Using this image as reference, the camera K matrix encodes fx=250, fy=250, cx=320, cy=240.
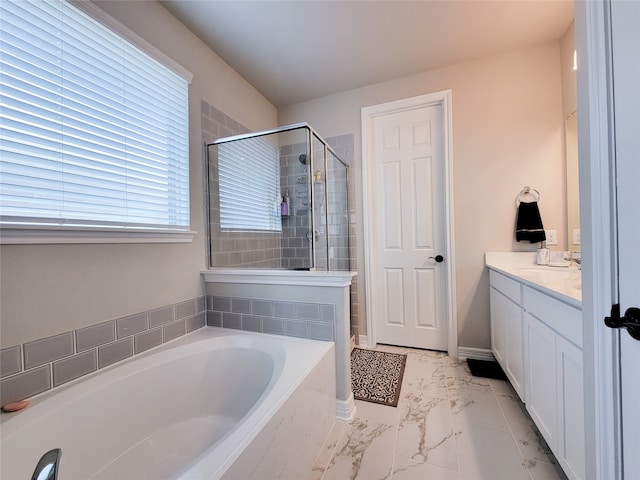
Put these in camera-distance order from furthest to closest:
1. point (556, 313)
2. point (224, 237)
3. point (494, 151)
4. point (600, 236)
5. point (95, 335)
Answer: point (494, 151) < point (224, 237) < point (95, 335) < point (556, 313) < point (600, 236)

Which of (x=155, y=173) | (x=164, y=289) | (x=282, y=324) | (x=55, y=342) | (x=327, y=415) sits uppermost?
(x=155, y=173)

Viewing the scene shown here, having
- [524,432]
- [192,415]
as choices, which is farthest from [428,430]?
[192,415]

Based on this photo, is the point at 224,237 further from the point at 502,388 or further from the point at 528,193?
the point at 528,193

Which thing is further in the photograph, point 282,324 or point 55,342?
point 282,324

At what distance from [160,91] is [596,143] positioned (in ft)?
6.74

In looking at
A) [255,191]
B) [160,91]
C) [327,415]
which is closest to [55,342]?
[327,415]

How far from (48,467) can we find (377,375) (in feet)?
6.15

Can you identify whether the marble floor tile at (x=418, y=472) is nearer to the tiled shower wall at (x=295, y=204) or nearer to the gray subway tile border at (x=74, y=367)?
the tiled shower wall at (x=295, y=204)

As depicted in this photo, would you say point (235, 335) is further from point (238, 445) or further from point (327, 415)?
point (238, 445)

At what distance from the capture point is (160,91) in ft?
5.08

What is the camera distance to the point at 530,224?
6.49 ft

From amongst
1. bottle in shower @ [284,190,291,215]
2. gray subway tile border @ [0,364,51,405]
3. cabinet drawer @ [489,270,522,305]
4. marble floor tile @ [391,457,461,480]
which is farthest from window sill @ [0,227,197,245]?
cabinet drawer @ [489,270,522,305]

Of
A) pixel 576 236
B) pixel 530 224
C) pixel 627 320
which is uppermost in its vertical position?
pixel 530 224

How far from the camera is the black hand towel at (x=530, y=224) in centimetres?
196
